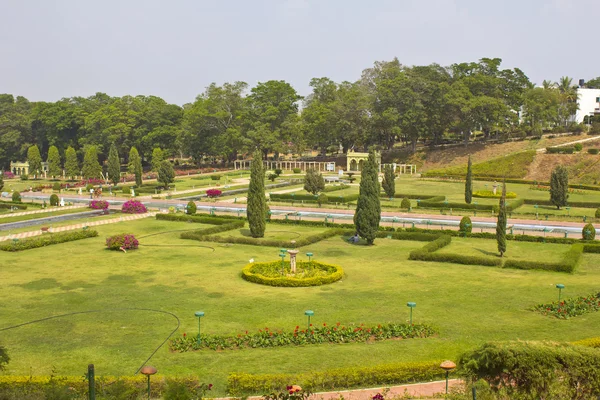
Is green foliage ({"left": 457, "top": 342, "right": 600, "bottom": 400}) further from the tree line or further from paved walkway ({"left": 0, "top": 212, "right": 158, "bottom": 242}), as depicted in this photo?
the tree line

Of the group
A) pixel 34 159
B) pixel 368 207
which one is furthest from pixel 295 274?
pixel 34 159

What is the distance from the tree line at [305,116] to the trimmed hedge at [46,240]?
60349 mm

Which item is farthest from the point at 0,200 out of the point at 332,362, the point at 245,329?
the point at 332,362

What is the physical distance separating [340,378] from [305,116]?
94867 millimetres

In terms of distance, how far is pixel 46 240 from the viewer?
37094mm

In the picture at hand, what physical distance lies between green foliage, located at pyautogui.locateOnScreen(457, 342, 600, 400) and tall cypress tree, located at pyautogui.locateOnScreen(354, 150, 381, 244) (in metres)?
22.4

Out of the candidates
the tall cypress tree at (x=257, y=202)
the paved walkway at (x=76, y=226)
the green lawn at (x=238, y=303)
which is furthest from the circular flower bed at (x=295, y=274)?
the paved walkway at (x=76, y=226)

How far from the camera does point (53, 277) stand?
28.9 meters

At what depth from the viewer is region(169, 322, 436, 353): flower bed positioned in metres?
19.5

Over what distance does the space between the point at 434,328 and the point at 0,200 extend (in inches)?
2238

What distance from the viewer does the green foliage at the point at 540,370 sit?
14.1 m

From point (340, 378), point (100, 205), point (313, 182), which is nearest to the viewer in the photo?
point (340, 378)

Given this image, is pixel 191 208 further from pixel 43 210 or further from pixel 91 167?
pixel 91 167

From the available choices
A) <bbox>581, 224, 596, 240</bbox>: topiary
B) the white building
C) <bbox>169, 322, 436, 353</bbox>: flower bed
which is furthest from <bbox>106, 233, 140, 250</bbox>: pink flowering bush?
the white building
